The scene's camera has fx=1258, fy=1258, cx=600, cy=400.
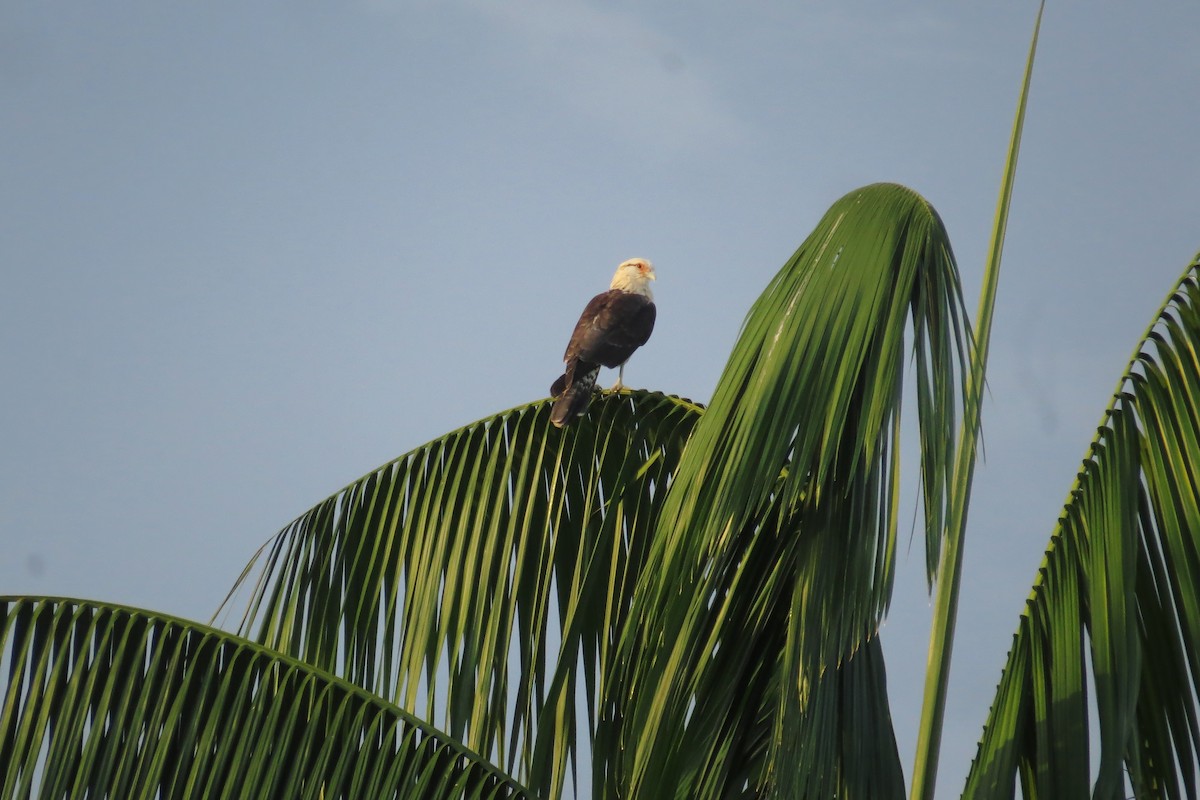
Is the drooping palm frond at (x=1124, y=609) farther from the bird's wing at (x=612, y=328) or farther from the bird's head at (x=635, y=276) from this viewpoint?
the bird's head at (x=635, y=276)

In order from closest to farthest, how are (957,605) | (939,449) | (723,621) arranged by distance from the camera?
(939,449) < (957,605) < (723,621)

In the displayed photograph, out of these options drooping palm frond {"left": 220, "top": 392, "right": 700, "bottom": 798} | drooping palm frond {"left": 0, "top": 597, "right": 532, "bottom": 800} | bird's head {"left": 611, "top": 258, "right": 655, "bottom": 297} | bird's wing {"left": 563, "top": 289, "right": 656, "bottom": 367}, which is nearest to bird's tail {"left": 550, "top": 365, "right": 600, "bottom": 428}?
drooping palm frond {"left": 220, "top": 392, "right": 700, "bottom": 798}

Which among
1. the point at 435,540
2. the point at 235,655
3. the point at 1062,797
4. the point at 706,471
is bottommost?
the point at 1062,797

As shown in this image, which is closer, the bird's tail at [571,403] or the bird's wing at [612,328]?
the bird's tail at [571,403]

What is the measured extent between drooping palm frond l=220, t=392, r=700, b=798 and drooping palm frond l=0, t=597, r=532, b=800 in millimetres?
369

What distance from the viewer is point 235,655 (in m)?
2.93

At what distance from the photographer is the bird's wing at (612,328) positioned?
6.36 m

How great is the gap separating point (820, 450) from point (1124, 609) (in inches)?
29.2

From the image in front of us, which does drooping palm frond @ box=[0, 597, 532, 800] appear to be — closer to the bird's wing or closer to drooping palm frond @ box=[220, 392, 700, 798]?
drooping palm frond @ box=[220, 392, 700, 798]

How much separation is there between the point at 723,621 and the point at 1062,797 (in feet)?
2.64

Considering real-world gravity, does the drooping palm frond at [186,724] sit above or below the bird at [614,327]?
→ below

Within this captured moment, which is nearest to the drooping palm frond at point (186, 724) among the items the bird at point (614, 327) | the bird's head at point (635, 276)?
the bird at point (614, 327)

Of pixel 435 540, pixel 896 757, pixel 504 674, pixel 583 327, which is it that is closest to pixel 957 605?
pixel 896 757

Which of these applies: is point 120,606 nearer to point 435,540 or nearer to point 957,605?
point 435,540
